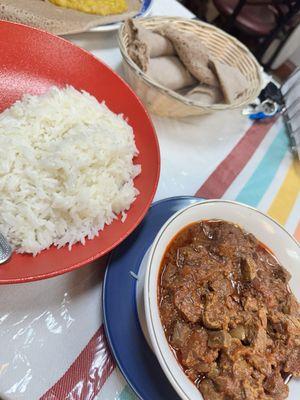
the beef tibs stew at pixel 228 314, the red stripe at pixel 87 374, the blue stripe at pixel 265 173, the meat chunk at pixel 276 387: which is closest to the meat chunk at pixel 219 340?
the beef tibs stew at pixel 228 314

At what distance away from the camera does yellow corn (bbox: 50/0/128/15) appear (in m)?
1.36

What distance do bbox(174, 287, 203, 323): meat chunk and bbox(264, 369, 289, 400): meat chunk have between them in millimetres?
185

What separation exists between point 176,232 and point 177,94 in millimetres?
468

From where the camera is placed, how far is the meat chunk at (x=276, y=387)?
735 mm

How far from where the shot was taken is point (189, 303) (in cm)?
78

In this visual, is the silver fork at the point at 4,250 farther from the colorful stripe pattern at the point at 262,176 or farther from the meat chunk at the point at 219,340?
the colorful stripe pattern at the point at 262,176

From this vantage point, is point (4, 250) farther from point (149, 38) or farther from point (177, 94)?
point (149, 38)

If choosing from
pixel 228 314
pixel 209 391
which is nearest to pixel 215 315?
pixel 228 314

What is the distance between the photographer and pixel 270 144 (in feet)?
4.70

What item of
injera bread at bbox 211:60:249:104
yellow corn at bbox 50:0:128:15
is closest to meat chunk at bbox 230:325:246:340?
injera bread at bbox 211:60:249:104

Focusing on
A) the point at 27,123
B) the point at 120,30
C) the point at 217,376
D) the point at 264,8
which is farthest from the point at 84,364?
the point at 264,8

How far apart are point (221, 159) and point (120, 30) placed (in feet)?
1.79

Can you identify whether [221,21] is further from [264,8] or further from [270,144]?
[270,144]

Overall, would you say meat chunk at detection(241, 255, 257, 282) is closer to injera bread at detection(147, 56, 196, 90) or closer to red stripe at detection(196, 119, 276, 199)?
red stripe at detection(196, 119, 276, 199)
